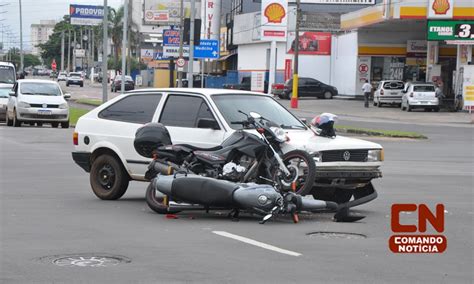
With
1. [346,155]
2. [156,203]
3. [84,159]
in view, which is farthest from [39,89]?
[346,155]

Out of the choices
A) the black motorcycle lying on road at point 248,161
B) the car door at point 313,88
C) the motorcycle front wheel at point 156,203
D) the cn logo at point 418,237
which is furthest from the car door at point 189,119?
→ the car door at point 313,88

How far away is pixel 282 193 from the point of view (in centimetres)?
1138

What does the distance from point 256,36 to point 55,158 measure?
60.0 metres

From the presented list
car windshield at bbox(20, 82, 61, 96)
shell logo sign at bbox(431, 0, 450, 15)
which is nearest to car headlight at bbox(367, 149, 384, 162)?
car windshield at bbox(20, 82, 61, 96)

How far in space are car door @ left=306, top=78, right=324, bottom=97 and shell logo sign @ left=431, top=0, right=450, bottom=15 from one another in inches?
700

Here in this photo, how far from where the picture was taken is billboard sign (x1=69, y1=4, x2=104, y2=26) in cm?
4175

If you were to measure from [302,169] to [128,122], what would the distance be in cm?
309

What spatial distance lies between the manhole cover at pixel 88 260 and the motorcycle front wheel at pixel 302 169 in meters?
3.35

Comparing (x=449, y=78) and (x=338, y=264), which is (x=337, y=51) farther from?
(x=338, y=264)

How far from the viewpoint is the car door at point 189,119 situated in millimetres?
12508

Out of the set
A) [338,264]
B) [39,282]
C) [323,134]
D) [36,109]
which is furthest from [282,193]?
[36,109]

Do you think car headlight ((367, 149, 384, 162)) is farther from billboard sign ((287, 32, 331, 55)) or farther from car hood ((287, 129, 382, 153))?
billboard sign ((287, 32, 331, 55))

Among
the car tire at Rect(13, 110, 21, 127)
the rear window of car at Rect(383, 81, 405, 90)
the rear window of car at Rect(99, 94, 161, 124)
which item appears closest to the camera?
the rear window of car at Rect(99, 94, 161, 124)

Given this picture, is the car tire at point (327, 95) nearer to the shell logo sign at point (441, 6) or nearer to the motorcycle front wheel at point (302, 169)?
the shell logo sign at point (441, 6)
